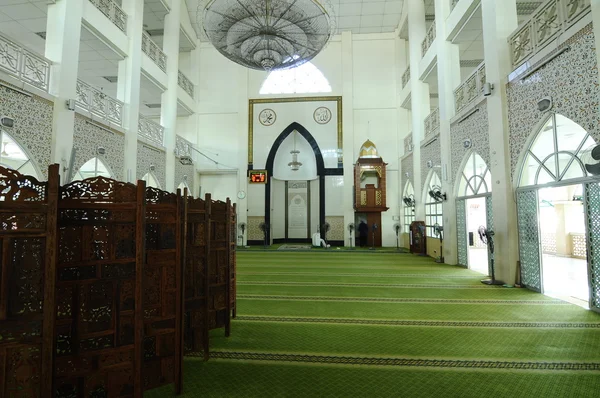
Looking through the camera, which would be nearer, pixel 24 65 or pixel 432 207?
pixel 24 65

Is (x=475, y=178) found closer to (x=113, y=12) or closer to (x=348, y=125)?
(x=348, y=125)

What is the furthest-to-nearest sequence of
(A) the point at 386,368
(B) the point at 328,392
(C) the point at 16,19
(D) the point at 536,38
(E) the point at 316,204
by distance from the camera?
(E) the point at 316,204 < (C) the point at 16,19 < (D) the point at 536,38 < (A) the point at 386,368 < (B) the point at 328,392

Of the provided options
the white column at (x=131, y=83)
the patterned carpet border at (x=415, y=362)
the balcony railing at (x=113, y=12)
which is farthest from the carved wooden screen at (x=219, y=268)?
the balcony railing at (x=113, y=12)

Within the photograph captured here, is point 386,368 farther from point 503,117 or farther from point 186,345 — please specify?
point 503,117

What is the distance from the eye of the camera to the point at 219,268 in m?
2.76

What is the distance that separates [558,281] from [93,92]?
Result: 8592 mm

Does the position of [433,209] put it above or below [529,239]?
above

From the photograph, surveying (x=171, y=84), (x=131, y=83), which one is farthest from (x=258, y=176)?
(x=131, y=83)

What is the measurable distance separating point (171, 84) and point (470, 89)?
25.7 feet

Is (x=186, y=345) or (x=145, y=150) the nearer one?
(x=186, y=345)

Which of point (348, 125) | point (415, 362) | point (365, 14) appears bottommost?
point (415, 362)

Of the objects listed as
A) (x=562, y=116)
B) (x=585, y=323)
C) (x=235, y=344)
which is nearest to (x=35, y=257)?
(x=235, y=344)

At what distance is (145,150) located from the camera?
805cm

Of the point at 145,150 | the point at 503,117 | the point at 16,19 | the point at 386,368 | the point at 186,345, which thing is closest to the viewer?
the point at 386,368
